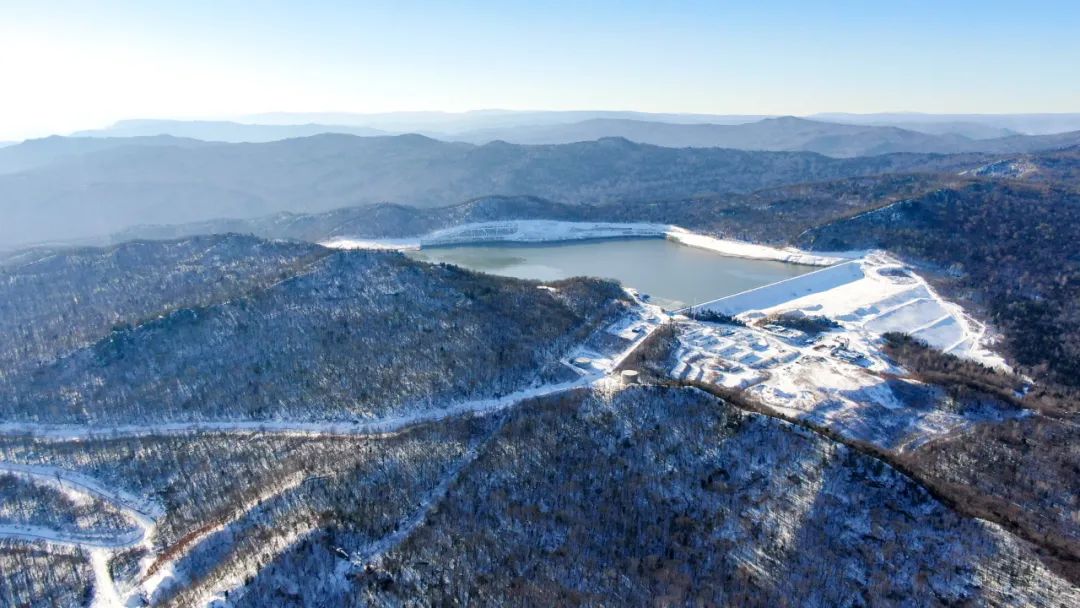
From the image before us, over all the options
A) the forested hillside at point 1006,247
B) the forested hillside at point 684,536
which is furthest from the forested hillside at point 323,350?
the forested hillside at point 1006,247

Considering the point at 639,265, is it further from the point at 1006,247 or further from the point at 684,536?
the point at 684,536

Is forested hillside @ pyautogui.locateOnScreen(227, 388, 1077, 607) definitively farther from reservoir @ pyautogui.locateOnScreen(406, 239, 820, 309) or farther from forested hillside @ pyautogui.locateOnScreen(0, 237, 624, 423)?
reservoir @ pyautogui.locateOnScreen(406, 239, 820, 309)

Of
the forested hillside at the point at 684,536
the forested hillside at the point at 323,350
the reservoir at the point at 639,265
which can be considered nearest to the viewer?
the forested hillside at the point at 684,536

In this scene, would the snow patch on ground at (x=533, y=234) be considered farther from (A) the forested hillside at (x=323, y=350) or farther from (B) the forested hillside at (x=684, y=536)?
(B) the forested hillside at (x=684, y=536)

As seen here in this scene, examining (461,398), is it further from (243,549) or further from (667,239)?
(667,239)

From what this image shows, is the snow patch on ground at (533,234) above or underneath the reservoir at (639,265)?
above

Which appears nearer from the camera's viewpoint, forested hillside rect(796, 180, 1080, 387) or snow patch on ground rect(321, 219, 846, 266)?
forested hillside rect(796, 180, 1080, 387)

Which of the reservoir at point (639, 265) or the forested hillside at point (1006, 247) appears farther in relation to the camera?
the reservoir at point (639, 265)

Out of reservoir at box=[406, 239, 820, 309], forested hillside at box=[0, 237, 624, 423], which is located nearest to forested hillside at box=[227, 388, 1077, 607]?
forested hillside at box=[0, 237, 624, 423]

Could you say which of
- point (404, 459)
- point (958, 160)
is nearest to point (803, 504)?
point (404, 459)
